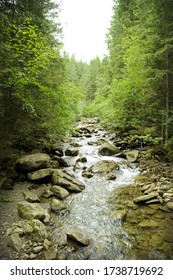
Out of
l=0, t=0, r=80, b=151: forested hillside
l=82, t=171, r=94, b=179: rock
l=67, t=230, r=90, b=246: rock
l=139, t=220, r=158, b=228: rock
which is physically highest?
l=0, t=0, r=80, b=151: forested hillside

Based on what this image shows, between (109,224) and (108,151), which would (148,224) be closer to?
(109,224)

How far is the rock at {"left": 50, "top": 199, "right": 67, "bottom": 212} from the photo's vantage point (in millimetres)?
5781

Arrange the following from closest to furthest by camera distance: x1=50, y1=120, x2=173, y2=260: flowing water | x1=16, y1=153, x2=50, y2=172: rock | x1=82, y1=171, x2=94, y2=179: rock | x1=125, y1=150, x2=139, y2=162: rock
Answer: x1=50, y1=120, x2=173, y2=260: flowing water, x1=16, y1=153, x2=50, y2=172: rock, x1=82, y1=171, x2=94, y2=179: rock, x1=125, y1=150, x2=139, y2=162: rock

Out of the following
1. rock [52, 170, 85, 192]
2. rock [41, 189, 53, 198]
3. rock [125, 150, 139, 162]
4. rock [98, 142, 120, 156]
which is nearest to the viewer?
rock [41, 189, 53, 198]

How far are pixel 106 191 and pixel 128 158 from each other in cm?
419

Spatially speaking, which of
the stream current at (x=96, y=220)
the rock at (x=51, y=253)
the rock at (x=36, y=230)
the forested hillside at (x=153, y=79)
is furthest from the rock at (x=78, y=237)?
the forested hillside at (x=153, y=79)

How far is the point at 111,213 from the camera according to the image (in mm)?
5734

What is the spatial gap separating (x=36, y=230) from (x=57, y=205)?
1451 mm

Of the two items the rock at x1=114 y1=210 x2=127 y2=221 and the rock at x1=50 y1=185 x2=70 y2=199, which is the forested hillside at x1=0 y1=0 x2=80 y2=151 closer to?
the rock at x1=50 y1=185 x2=70 y2=199

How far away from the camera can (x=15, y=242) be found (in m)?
4.04

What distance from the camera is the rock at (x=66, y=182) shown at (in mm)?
7090

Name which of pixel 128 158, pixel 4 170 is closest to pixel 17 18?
pixel 4 170

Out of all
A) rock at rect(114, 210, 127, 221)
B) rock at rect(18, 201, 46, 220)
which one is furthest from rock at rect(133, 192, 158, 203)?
rock at rect(18, 201, 46, 220)
